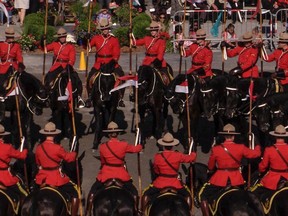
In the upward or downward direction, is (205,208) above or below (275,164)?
below

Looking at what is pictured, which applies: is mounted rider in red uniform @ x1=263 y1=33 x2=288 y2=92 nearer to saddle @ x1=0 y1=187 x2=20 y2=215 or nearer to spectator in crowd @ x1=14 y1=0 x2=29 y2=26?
saddle @ x1=0 y1=187 x2=20 y2=215

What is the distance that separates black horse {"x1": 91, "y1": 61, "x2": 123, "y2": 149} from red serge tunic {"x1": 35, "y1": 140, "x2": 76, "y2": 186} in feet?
17.9

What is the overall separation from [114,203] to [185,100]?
5.71 meters

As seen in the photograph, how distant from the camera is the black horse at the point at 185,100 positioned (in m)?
23.8

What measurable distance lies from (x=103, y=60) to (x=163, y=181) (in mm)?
7143

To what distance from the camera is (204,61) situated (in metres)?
25.6

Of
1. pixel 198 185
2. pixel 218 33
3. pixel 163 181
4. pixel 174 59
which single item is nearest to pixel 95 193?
pixel 163 181

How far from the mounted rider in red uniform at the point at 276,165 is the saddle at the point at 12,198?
410cm

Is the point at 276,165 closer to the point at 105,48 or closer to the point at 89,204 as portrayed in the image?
the point at 89,204

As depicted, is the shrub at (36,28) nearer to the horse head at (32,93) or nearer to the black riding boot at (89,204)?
the horse head at (32,93)

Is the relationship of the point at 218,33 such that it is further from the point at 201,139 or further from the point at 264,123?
the point at 264,123

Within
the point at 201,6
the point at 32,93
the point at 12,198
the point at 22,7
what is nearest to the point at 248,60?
the point at 32,93

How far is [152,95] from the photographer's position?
25344 millimetres

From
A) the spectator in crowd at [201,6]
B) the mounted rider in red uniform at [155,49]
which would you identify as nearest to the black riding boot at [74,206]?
the mounted rider in red uniform at [155,49]
